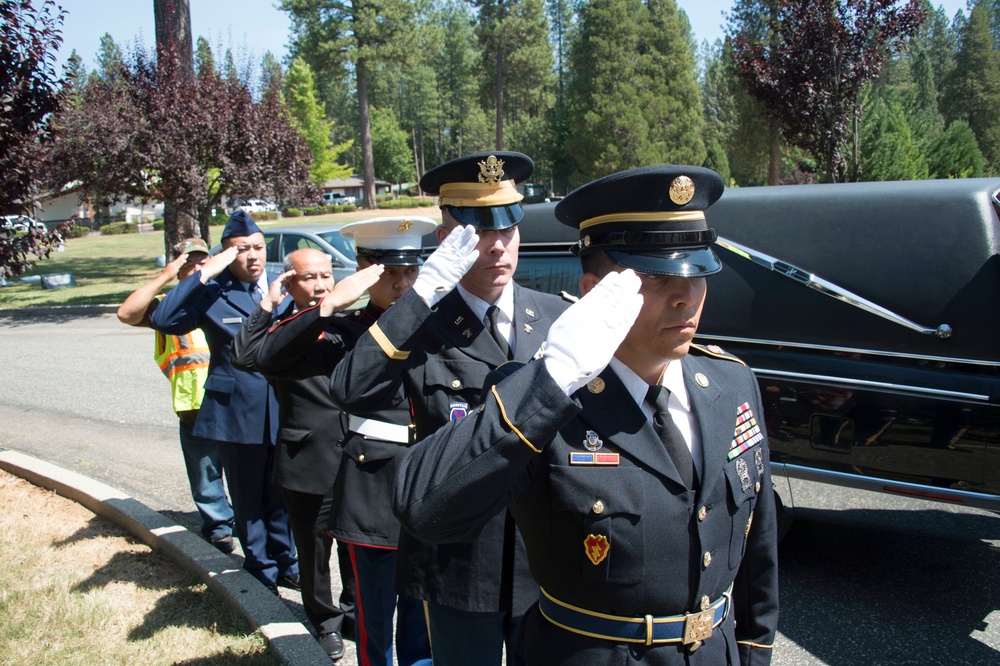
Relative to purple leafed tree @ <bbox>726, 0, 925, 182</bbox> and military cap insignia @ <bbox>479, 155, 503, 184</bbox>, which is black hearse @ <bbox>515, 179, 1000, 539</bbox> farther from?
purple leafed tree @ <bbox>726, 0, 925, 182</bbox>

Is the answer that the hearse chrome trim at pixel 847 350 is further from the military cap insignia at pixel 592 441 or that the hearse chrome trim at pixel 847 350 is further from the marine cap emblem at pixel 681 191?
the military cap insignia at pixel 592 441

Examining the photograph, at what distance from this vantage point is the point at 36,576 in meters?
4.24

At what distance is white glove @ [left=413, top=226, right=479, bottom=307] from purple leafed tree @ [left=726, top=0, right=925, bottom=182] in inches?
482

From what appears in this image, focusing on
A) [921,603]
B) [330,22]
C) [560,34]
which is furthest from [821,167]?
[560,34]

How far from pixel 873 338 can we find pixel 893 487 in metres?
0.67

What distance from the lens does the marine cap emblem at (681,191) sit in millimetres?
1913

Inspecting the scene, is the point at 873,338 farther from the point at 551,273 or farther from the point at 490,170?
the point at 490,170

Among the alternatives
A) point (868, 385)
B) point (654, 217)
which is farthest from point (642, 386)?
point (868, 385)

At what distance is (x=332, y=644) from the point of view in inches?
151

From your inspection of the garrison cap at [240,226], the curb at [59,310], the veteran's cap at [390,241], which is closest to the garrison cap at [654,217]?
the veteran's cap at [390,241]

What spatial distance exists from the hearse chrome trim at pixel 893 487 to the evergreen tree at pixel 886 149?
14.6 metres

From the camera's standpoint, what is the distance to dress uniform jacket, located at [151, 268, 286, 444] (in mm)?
4324

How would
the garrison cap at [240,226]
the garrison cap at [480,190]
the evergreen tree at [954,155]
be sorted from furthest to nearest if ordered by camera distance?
the evergreen tree at [954,155]
the garrison cap at [240,226]
the garrison cap at [480,190]

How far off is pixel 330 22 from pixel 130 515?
39579 millimetres
